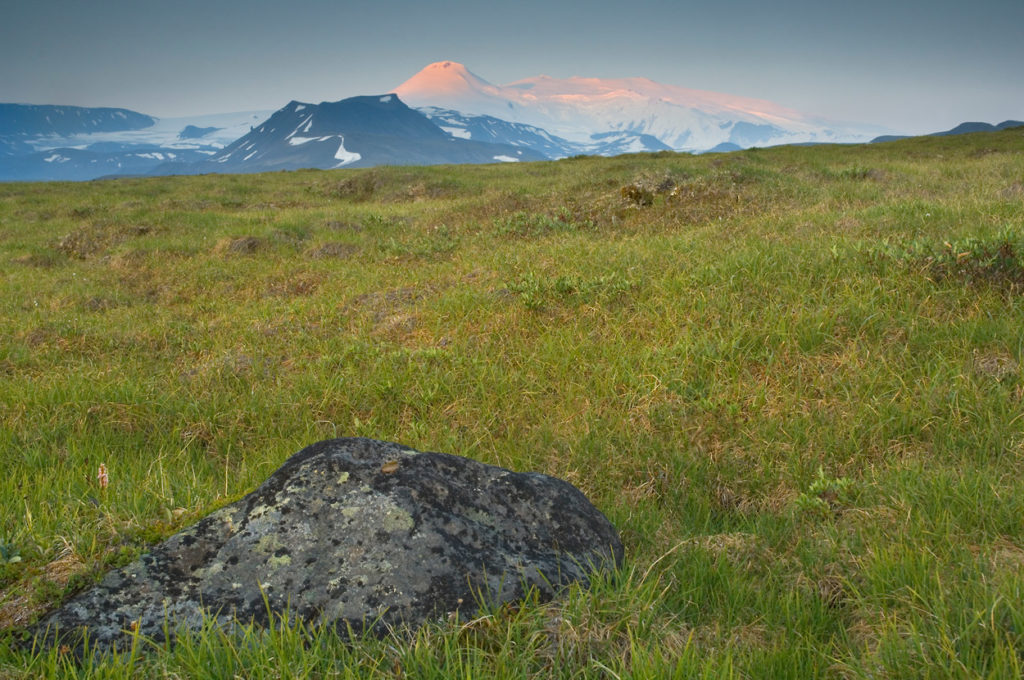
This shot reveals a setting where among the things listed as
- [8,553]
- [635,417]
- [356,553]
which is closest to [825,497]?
[635,417]

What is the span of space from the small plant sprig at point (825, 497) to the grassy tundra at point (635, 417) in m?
0.03

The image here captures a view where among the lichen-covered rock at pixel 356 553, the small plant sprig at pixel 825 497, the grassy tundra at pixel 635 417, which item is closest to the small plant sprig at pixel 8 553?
the grassy tundra at pixel 635 417

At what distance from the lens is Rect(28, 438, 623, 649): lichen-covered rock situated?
7.43ft

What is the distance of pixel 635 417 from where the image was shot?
492 cm

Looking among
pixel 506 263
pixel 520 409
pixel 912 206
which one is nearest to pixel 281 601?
pixel 520 409

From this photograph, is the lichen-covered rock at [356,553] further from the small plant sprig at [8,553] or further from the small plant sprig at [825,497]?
the small plant sprig at [825,497]

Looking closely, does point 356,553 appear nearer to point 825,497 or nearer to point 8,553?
point 8,553

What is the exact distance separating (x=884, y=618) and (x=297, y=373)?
17.8 feet

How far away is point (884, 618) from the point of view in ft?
7.94

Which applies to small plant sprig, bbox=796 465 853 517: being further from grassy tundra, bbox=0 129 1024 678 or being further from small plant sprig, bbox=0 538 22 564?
small plant sprig, bbox=0 538 22 564

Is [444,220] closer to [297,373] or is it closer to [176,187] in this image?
[297,373]

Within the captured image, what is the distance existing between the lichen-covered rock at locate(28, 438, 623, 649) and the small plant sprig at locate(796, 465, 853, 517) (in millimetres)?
1464

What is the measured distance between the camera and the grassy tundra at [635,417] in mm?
2270

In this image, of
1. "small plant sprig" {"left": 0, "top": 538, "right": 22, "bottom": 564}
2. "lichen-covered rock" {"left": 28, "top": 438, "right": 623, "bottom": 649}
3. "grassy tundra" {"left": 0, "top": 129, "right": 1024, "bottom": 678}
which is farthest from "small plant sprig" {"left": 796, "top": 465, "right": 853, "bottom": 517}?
"small plant sprig" {"left": 0, "top": 538, "right": 22, "bottom": 564}
